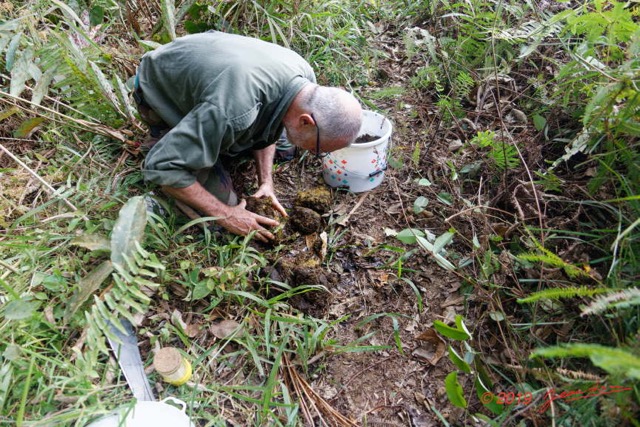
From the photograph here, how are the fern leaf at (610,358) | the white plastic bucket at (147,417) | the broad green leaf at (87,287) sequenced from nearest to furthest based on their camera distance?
the fern leaf at (610,358)
the white plastic bucket at (147,417)
the broad green leaf at (87,287)

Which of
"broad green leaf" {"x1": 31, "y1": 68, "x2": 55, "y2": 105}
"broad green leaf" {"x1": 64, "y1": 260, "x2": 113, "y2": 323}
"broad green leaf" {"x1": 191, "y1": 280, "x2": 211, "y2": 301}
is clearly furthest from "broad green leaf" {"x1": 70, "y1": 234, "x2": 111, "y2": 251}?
"broad green leaf" {"x1": 31, "y1": 68, "x2": 55, "y2": 105}

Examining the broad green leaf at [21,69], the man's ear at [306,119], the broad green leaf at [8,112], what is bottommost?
the broad green leaf at [8,112]

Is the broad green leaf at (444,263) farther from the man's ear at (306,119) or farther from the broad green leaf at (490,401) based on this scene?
the man's ear at (306,119)

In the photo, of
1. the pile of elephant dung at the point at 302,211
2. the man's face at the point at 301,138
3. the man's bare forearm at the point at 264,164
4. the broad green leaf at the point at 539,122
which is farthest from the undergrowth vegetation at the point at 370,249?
the man's face at the point at 301,138

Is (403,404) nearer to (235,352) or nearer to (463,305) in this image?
(463,305)

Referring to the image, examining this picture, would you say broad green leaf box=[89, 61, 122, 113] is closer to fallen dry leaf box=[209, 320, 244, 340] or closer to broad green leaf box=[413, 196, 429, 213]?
fallen dry leaf box=[209, 320, 244, 340]

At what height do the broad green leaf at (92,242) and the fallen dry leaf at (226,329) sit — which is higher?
the broad green leaf at (92,242)

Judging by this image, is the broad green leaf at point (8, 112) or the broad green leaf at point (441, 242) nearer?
the broad green leaf at point (441, 242)

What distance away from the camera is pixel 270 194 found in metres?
2.51

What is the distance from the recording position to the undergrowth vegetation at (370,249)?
5.10 feet

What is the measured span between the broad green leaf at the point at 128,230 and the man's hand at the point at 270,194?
711mm

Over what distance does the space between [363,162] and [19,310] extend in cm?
184

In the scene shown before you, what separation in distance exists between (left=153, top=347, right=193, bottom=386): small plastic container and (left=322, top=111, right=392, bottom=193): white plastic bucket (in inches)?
56.7

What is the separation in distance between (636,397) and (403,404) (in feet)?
2.82
